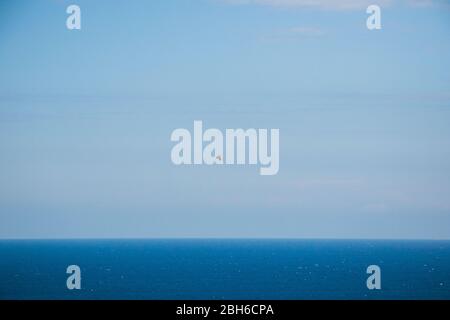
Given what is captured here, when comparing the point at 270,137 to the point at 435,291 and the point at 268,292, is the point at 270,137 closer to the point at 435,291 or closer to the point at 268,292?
the point at 268,292

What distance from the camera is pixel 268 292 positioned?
5.06 metres

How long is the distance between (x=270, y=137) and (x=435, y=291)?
5.19 ft

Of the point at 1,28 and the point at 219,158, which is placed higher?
the point at 1,28
